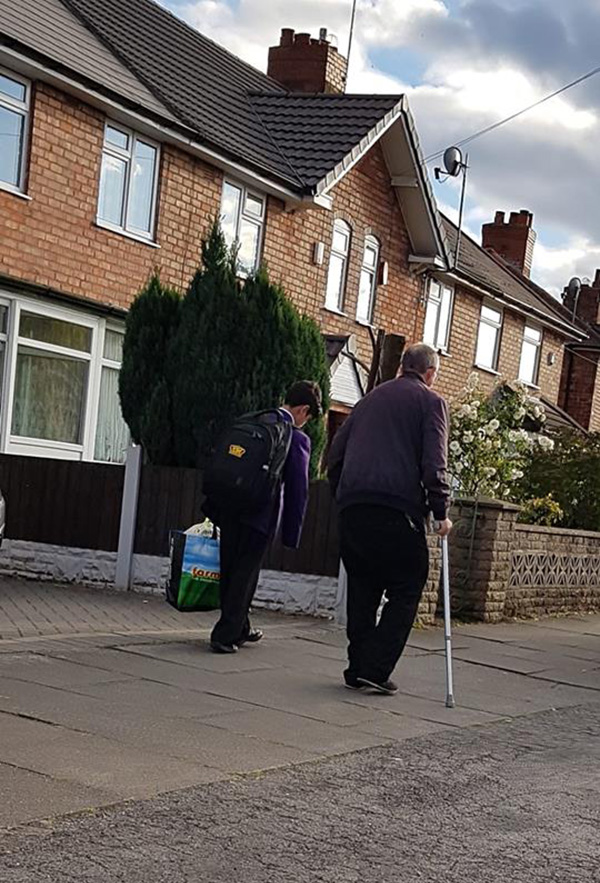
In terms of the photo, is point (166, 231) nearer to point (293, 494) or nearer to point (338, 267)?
point (338, 267)

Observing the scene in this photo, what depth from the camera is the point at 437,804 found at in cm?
559

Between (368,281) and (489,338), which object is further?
(489,338)

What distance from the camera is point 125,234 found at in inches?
727

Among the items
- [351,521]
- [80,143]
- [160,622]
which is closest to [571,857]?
[351,521]

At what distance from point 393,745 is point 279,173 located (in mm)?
15243

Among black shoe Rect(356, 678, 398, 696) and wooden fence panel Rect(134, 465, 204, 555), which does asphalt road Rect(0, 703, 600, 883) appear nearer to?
black shoe Rect(356, 678, 398, 696)

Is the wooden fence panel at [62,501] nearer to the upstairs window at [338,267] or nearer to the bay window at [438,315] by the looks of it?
the upstairs window at [338,267]

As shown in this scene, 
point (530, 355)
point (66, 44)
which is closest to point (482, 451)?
point (66, 44)

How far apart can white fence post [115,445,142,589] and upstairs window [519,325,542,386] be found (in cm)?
1953

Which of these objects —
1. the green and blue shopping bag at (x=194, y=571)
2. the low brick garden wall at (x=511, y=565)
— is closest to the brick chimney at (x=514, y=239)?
the low brick garden wall at (x=511, y=565)

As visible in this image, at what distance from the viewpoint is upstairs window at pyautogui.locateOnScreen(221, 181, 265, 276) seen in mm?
20281

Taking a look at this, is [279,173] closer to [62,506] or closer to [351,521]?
[62,506]

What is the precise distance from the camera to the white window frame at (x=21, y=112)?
1630cm

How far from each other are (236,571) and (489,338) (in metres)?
A: 21.3
